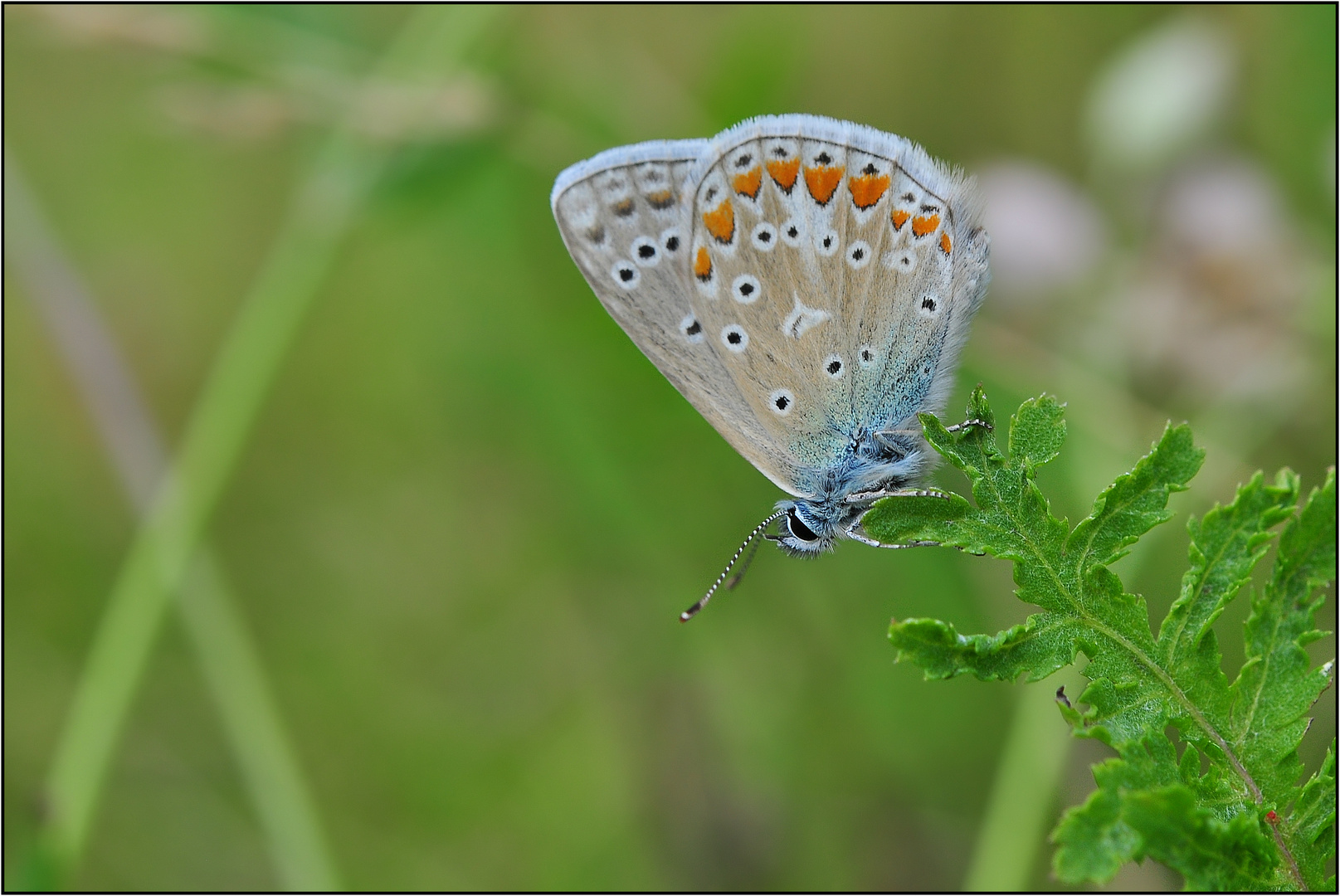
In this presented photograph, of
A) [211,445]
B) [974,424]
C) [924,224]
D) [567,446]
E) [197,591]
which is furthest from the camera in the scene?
[567,446]

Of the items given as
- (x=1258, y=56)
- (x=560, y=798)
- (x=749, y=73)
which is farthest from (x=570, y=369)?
(x=1258, y=56)

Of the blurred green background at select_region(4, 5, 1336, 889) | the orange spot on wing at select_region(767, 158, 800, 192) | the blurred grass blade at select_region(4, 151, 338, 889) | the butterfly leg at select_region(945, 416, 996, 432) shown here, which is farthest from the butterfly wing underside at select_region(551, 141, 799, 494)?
the blurred grass blade at select_region(4, 151, 338, 889)

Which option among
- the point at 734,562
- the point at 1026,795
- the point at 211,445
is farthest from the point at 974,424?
the point at 211,445

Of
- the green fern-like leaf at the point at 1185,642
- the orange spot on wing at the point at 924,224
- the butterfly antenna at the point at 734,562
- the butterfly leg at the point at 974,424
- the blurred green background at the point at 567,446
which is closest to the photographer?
the green fern-like leaf at the point at 1185,642

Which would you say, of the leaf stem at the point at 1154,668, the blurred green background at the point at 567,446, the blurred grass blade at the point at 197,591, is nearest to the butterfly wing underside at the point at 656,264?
the blurred green background at the point at 567,446

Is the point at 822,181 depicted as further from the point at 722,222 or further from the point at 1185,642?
the point at 1185,642

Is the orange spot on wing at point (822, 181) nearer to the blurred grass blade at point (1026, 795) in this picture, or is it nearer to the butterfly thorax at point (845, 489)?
the butterfly thorax at point (845, 489)
